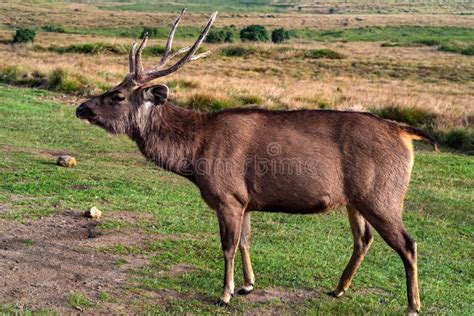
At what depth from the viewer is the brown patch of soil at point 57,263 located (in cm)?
658

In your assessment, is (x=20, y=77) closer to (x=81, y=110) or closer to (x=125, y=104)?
(x=81, y=110)

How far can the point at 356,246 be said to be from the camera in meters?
7.45

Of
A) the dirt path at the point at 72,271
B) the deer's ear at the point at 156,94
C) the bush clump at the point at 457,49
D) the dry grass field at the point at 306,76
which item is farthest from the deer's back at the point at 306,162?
the bush clump at the point at 457,49

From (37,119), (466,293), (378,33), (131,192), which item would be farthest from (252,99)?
(378,33)

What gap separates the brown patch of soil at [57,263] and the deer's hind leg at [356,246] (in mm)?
2291

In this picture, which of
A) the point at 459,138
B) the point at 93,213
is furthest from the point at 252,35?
the point at 93,213

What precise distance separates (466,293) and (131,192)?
5585mm

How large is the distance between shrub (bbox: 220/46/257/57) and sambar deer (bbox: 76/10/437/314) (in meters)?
54.0

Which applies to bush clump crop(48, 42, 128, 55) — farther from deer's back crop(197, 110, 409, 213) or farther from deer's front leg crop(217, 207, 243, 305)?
deer's front leg crop(217, 207, 243, 305)

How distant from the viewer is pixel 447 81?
150 ft

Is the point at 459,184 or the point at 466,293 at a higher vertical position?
the point at 466,293

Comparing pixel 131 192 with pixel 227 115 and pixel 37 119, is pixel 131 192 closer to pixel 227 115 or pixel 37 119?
pixel 227 115

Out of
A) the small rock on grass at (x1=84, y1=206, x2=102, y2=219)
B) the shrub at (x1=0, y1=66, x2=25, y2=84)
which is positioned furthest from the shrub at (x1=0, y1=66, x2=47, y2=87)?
the small rock on grass at (x1=84, y1=206, x2=102, y2=219)

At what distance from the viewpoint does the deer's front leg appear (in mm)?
6688
